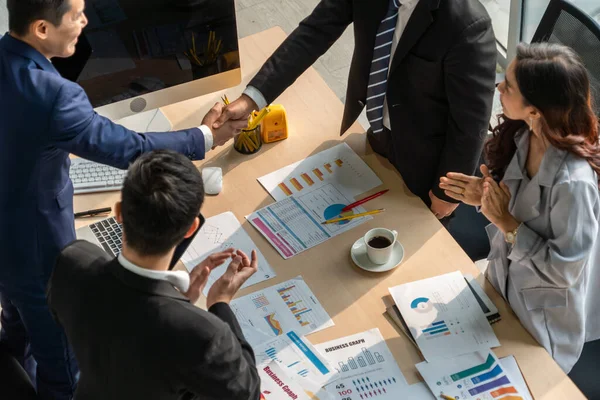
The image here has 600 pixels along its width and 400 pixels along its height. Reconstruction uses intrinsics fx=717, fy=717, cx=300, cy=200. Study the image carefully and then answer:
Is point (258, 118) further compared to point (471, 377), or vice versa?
point (258, 118)

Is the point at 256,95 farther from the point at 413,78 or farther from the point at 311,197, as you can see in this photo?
the point at 413,78

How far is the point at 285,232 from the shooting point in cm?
227

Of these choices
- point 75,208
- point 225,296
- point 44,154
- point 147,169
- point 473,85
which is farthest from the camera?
point 75,208

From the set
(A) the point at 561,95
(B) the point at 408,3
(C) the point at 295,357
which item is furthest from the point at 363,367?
(B) the point at 408,3

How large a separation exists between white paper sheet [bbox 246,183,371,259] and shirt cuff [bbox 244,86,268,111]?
36 cm

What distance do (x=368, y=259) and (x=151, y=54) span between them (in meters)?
1.00

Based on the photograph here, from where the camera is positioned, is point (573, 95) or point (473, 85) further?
point (473, 85)

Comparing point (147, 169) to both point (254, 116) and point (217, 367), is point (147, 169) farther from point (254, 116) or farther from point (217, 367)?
point (254, 116)

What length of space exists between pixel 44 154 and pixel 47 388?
0.89 m

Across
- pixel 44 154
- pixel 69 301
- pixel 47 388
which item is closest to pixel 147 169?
pixel 69 301

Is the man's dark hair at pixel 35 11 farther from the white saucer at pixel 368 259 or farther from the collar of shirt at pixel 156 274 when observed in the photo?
the white saucer at pixel 368 259

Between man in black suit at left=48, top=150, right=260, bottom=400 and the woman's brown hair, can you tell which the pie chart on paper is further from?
man in black suit at left=48, top=150, right=260, bottom=400

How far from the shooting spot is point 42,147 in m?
1.94

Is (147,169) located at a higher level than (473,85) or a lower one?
higher
